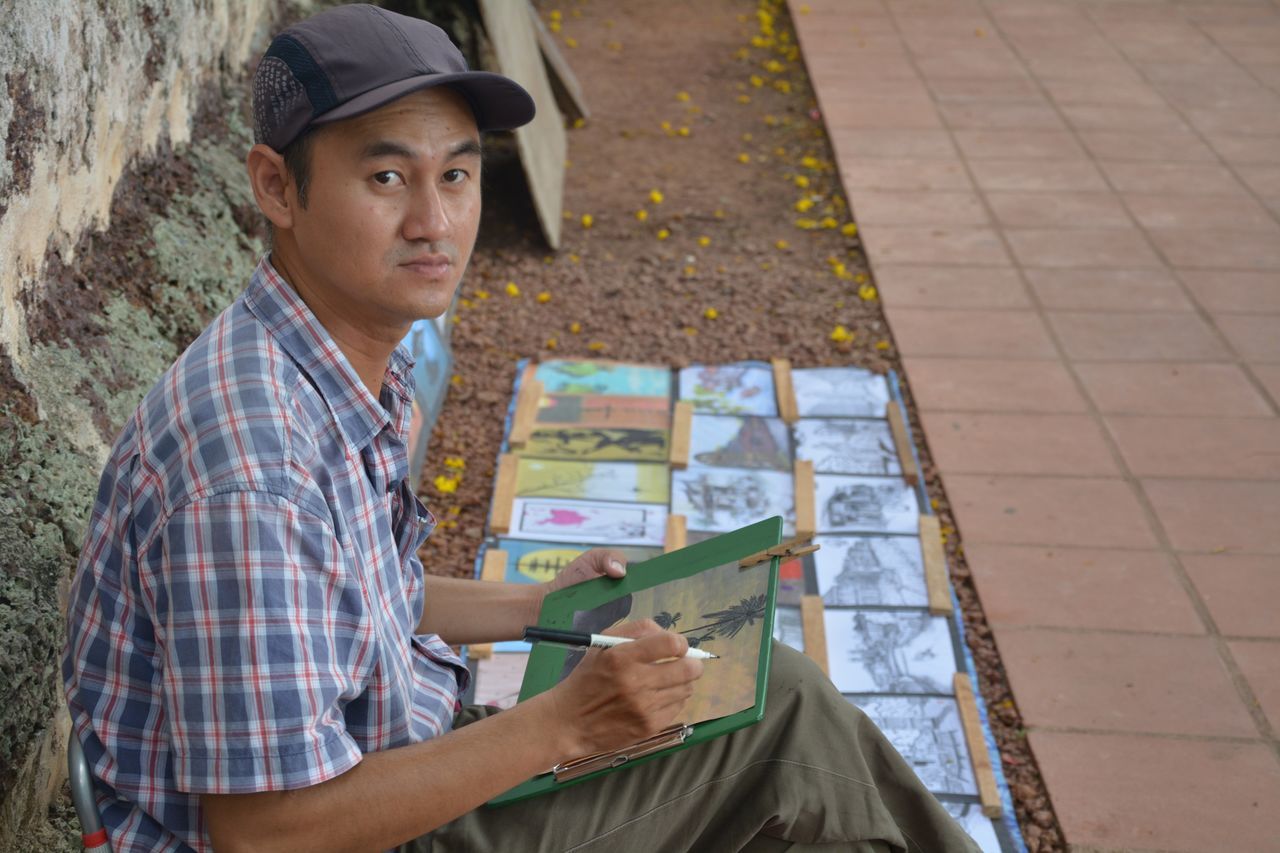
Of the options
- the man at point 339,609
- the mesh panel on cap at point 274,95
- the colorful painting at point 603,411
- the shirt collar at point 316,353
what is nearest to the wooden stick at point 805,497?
the colorful painting at point 603,411

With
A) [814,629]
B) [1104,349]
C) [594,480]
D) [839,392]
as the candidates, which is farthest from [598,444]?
[1104,349]

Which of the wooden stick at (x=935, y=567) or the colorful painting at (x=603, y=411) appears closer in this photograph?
the wooden stick at (x=935, y=567)

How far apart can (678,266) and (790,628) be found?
2.56 meters

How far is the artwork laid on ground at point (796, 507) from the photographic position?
3.23 m

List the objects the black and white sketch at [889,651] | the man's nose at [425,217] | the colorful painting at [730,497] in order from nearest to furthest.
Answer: the man's nose at [425,217] → the black and white sketch at [889,651] → the colorful painting at [730,497]

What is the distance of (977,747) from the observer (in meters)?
3.06

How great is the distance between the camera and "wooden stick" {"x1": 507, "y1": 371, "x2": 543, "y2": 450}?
4.31m

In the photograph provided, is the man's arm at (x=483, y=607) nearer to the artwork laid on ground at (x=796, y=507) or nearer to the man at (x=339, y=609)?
the man at (x=339, y=609)

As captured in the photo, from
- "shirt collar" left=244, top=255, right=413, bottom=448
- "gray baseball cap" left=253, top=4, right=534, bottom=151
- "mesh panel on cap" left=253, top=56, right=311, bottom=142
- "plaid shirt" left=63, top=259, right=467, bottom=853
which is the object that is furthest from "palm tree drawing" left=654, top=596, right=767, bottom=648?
"mesh panel on cap" left=253, top=56, right=311, bottom=142

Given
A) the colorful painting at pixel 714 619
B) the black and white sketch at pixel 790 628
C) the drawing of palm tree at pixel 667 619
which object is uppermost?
the colorful painting at pixel 714 619

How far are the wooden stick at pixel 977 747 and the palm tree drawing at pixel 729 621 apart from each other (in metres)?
1.25

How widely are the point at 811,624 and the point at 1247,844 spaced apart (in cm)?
116

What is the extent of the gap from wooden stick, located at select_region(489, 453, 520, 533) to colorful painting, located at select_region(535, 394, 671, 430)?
Result: 11.2 inches

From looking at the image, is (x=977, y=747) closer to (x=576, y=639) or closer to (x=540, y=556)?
(x=540, y=556)
